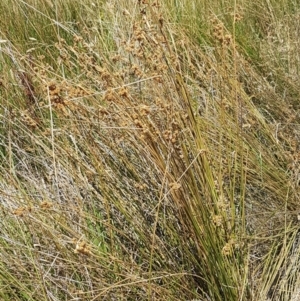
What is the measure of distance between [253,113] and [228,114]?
14 centimetres

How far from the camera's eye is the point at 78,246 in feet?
3.52

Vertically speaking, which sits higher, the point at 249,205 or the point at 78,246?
the point at 78,246

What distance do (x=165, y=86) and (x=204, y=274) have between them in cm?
51

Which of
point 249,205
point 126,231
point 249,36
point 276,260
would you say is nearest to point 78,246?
point 126,231

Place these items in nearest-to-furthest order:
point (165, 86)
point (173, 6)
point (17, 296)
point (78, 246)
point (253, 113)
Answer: point (78, 246), point (17, 296), point (165, 86), point (253, 113), point (173, 6)

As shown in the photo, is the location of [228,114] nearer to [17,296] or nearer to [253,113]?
[253,113]

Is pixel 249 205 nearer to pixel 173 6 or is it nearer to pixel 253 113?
pixel 253 113

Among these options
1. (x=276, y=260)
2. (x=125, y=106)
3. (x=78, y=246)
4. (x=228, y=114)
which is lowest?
(x=276, y=260)

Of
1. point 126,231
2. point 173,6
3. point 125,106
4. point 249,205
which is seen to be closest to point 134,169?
point 126,231

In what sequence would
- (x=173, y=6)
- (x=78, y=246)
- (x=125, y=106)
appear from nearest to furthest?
(x=78, y=246) → (x=125, y=106) → (x=173, y=6)

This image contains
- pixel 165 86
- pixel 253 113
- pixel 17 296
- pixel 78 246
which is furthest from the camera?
pixel 253 113

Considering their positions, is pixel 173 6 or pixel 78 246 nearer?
A: pixel 78 246

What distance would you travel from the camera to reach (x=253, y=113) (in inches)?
80.3

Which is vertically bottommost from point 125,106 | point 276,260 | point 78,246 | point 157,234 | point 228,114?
point 276,260
